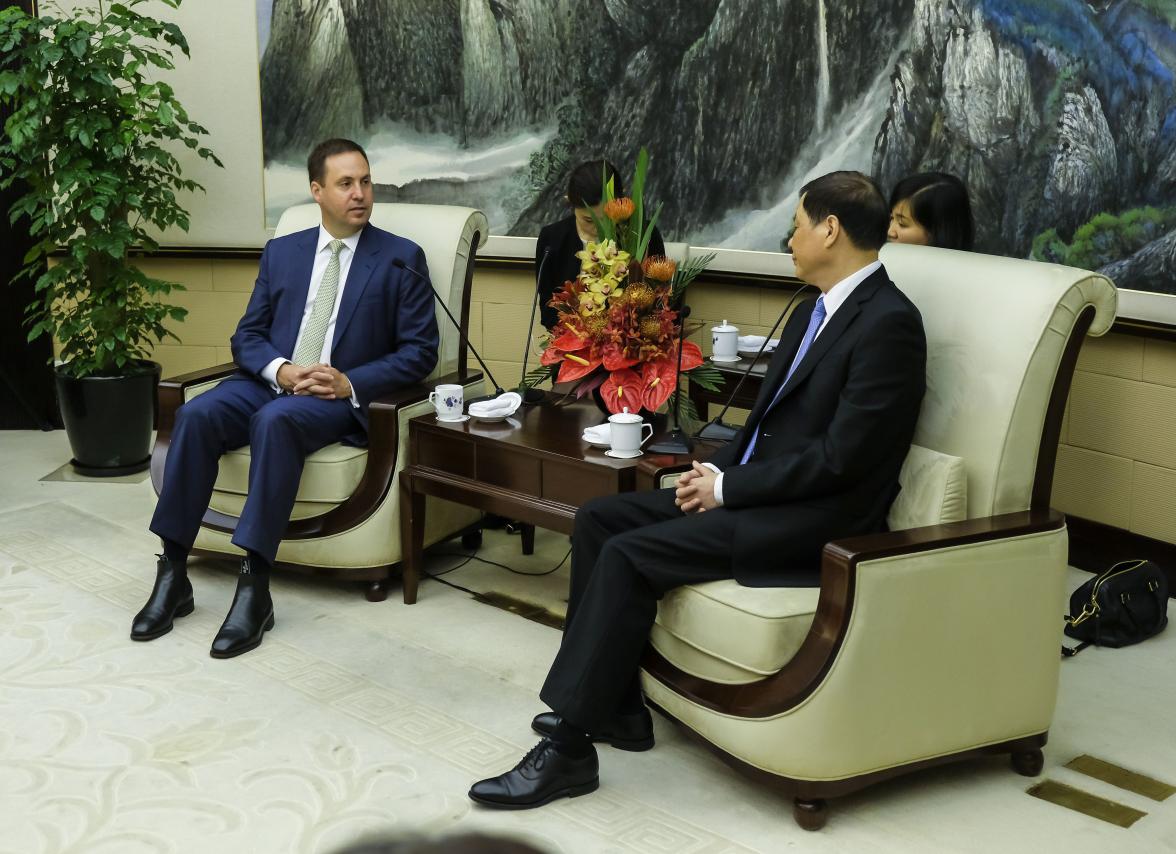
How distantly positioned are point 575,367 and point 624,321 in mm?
209

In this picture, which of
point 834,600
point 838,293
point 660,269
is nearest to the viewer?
point 834,600

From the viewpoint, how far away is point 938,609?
2730 mm

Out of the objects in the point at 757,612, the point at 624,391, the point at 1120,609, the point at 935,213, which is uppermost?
the point at 935,213

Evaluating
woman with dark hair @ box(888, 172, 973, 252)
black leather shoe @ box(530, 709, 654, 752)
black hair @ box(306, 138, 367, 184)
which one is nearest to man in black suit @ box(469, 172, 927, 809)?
black leather shoe @ box(530, 709, 654, 752)

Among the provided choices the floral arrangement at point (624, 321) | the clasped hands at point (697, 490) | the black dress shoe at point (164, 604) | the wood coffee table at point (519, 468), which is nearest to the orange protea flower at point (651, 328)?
the floral arrangement at point (624, 321)

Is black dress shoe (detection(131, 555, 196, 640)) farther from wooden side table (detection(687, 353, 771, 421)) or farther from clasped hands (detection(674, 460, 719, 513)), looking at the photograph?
wooden side table (detection(687, 353, 771, 421))

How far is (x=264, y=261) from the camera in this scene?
4.42 m

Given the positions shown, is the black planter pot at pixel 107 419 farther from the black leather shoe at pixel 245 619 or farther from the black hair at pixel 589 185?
the black hair at pixel 589 185

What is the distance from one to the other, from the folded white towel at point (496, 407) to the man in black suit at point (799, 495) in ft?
3.44

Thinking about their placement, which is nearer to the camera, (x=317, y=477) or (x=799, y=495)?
(x=799, y=495)

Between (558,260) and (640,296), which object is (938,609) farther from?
(558,260)

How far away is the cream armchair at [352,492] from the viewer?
4043 millimetres

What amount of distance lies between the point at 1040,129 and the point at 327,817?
3.14 metres

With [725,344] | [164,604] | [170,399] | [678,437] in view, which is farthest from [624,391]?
[170,399]
